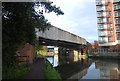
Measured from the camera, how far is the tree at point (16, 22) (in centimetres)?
936

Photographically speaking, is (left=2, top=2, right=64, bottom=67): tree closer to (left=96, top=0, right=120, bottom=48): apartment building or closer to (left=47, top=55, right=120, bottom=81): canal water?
(left=47, top=55, right=120, bottom=81): canal water

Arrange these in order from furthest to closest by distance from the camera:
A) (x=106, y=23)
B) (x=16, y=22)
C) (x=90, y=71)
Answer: (x=106, y=23) < (x=90, y=71) < (x=16, y=22)

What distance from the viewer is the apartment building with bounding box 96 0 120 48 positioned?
209ft

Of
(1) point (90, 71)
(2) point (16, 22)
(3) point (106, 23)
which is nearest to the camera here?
(2) point (16, 22)

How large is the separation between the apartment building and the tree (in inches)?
2143

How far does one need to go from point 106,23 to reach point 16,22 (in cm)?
5862

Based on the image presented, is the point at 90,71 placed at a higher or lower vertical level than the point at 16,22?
lower

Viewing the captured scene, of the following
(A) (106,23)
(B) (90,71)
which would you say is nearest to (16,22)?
(B) (90,71)

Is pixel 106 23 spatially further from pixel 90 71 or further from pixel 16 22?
pixel 16 22

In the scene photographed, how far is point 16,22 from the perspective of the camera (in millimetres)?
9898

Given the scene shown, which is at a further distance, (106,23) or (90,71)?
(106,23)

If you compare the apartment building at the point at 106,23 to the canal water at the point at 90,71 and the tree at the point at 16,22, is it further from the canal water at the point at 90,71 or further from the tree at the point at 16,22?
the tree at the point at 16,22

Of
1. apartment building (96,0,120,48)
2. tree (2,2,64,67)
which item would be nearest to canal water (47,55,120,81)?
tree (2,2,64,67)

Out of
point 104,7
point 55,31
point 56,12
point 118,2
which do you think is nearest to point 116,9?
point 118,2
